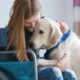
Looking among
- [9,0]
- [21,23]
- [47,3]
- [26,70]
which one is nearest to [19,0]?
[21,23]

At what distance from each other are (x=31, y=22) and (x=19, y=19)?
0.11m

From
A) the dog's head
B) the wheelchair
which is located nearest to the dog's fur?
the dog's head

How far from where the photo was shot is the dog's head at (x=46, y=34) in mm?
1557

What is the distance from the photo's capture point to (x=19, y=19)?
4.89 ft

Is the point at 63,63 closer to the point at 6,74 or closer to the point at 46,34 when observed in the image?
the point at 46,34

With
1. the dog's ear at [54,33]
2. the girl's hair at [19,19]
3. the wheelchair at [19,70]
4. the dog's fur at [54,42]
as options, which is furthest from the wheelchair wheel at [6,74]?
the dog's ear at [54,33]

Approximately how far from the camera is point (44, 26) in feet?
5.15

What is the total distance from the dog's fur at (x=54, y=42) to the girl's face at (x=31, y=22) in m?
0.03

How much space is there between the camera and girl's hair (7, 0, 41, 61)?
1.44m

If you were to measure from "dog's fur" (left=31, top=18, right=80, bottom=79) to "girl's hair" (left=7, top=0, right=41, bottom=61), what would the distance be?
0.32ft

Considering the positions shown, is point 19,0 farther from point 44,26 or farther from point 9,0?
point 9,0

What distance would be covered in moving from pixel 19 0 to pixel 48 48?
0.34m

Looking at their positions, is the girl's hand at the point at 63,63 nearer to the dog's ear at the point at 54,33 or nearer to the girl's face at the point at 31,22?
the dog's ear at the point at 54,33

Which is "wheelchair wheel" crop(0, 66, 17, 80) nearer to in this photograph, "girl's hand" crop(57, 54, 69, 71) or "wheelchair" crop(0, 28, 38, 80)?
"wheelchair" crop(0, 28, 38, 80)
